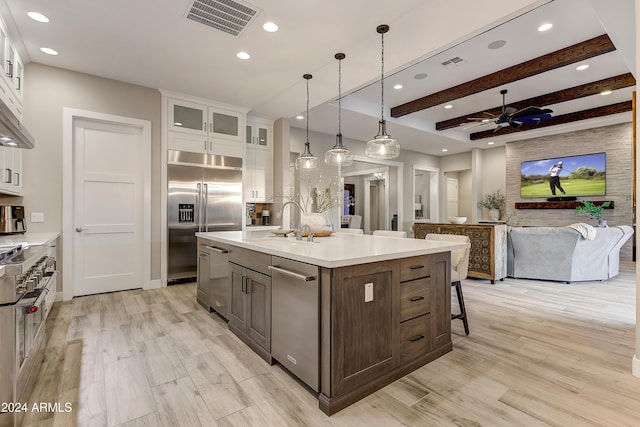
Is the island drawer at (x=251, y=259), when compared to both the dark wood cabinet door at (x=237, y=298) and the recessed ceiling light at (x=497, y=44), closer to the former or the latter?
the dark wood cabinet door at (x=237, y=298)

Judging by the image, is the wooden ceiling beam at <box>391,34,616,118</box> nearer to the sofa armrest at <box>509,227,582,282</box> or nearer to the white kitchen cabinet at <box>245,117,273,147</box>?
the sofa armrest at <box>509,227,582,282</box>

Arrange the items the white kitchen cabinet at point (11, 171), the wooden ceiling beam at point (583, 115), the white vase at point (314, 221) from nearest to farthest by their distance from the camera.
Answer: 1. the white kitchen cabinet at point (11, 171)
2. the white vase at point (314, 221)
3. the wooden ceiling beam at point (583, 115)

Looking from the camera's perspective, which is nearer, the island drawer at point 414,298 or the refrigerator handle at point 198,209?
the island drawer at point 414,298

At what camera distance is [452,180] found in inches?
415

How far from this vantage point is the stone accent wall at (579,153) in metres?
6.52

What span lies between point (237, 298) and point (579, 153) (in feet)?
27.3

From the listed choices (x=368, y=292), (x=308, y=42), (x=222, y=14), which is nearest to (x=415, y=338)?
(x=368, y=292)

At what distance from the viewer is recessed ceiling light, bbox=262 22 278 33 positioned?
2969 mm

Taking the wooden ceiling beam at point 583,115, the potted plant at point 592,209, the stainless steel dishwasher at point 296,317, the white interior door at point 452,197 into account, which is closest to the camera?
the stainless steel dishwasher at point 296,317

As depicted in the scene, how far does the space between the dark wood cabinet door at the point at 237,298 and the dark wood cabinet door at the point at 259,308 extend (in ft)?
0.33

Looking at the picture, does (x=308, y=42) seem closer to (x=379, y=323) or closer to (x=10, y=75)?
(x=379, y=323)

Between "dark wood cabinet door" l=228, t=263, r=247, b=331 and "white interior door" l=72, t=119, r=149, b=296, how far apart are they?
90.8 inches

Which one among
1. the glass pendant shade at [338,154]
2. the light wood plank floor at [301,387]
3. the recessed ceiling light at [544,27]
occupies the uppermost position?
the recessed ceiling light at [544,27]

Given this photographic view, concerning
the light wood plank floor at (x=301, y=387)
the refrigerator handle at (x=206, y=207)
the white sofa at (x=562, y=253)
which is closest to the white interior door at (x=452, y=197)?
the white sofa at (x=562, y=253)
